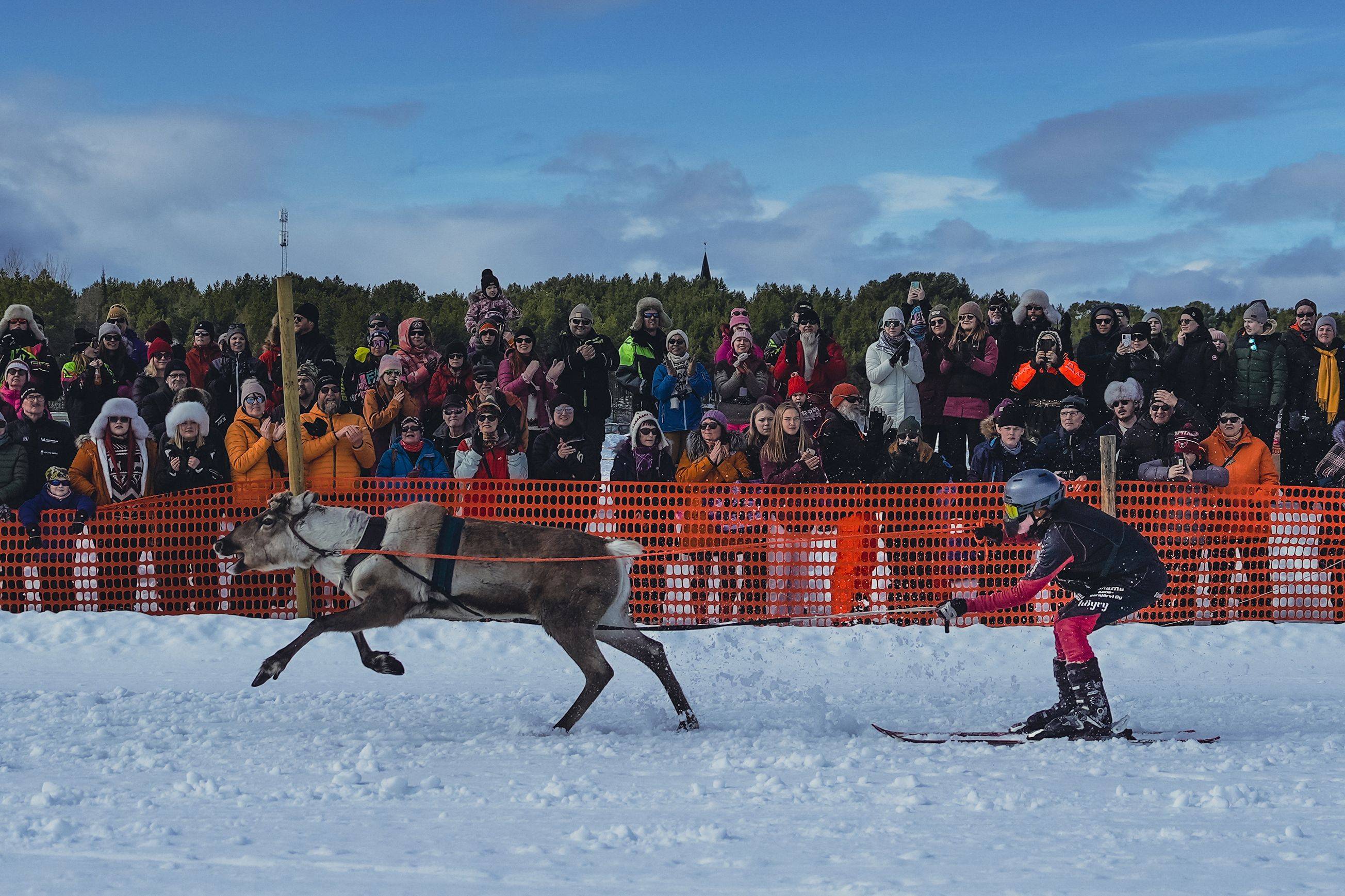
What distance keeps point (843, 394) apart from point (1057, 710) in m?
4.00

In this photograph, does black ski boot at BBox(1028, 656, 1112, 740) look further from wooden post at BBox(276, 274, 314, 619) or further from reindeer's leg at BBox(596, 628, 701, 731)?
wooden post at BBox(276, 274, 314, 619)

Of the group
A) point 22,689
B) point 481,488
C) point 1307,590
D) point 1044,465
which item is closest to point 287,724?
point 22,689

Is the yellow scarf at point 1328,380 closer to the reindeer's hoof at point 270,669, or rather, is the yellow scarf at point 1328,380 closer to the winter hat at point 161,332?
the reindeer's hoof at point 270,669

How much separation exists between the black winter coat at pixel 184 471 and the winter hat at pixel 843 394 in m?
4.67

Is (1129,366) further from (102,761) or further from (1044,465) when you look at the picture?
(102,761)

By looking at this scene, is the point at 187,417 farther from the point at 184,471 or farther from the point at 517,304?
the point at 517,304

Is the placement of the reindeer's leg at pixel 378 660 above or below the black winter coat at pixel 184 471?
below

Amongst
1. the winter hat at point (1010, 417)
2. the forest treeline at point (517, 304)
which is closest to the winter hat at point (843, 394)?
the winter hat at point (1010, 417)

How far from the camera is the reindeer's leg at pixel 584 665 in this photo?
262 inches

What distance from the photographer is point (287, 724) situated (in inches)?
264

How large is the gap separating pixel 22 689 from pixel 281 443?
276cm

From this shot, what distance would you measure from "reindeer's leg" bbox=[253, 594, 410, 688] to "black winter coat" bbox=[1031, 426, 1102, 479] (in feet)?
17.1

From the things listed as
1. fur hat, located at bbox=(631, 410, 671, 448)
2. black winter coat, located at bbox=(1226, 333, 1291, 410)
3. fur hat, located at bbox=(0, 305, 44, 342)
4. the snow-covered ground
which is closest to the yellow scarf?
black winter coat, located at bbox=(1226, 333, 1291, 410)

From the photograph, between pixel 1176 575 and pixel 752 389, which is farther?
pixel 752 389
